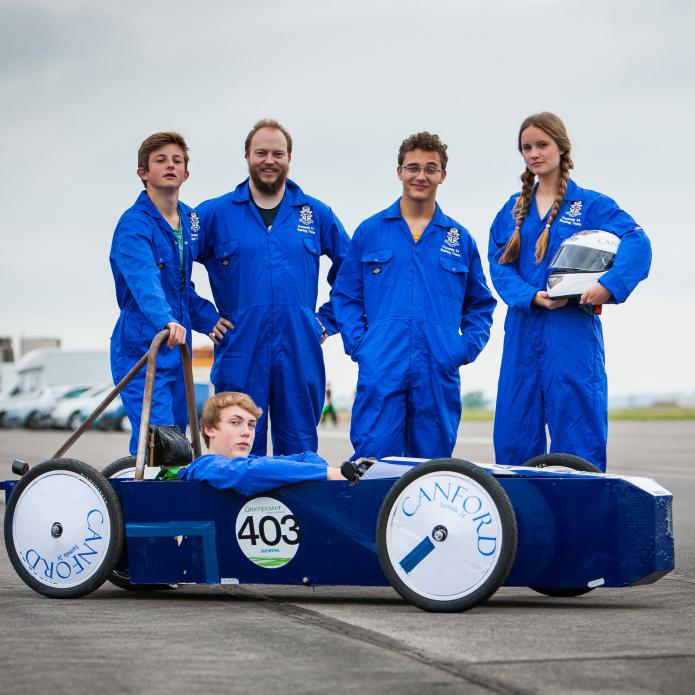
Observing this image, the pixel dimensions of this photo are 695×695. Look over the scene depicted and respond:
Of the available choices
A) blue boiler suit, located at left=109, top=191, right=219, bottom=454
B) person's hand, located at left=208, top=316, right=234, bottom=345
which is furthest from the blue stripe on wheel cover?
person's hand, located at left=208, top=316, right=234, bottom=345

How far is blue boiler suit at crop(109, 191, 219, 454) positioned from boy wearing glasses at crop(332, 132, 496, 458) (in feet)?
2.59

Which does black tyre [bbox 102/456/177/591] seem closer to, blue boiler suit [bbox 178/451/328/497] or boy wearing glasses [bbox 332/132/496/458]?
blue boiler suit [bbox 178/451/328/497]

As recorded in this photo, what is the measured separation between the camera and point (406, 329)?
250 inches

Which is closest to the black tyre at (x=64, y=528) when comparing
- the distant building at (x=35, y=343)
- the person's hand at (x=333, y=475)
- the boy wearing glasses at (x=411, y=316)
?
the person's hand at (x=333, y=475)

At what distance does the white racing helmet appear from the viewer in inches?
245

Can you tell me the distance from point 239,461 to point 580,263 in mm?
1964

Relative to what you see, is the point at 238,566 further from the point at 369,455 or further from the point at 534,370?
the point at 534,370

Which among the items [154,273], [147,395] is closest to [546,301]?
[154,273]

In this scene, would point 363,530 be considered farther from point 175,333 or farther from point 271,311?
point 271,311

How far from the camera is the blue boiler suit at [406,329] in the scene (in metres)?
6.32

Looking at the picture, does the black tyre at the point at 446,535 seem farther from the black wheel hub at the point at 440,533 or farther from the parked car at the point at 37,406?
the parked car at the point at 37,406

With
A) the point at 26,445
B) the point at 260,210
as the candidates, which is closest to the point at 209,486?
the point at 260,210

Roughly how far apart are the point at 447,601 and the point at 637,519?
75 cm

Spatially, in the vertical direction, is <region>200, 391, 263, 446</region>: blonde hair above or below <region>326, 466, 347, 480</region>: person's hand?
above
